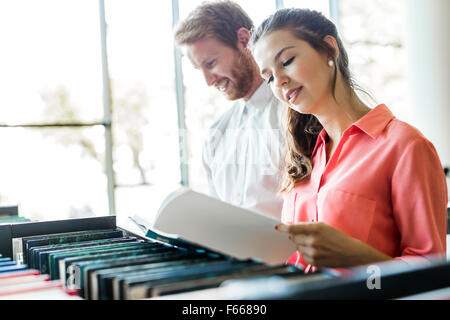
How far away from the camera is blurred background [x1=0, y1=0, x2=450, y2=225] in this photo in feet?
13.8

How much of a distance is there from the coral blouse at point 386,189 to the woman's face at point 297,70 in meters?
0.13

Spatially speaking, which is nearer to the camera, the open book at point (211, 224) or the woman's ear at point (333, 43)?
the open book at point (211, 224)

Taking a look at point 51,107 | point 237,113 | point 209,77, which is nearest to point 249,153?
point 237,113

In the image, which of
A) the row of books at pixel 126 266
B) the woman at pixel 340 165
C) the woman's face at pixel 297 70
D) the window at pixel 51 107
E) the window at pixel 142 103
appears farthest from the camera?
the window at pixel 142 103

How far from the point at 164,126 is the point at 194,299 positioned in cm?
410

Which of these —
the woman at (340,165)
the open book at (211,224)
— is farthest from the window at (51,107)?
the open book at (211,224)

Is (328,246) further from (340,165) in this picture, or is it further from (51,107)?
(51,107)

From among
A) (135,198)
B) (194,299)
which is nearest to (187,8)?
(135,198)

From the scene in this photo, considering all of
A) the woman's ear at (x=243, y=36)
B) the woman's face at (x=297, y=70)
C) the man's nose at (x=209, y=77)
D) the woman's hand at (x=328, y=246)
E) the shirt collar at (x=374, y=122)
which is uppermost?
the woman's ear at (x=243, y=36)

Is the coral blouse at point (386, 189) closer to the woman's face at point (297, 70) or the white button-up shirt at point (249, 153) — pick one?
the woman's face at point (297, 70)

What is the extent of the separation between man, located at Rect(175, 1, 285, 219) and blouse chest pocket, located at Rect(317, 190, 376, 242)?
A: 80cm

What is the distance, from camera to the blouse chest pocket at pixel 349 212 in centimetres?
118

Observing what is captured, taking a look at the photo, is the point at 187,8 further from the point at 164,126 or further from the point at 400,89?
the point at 400,89
